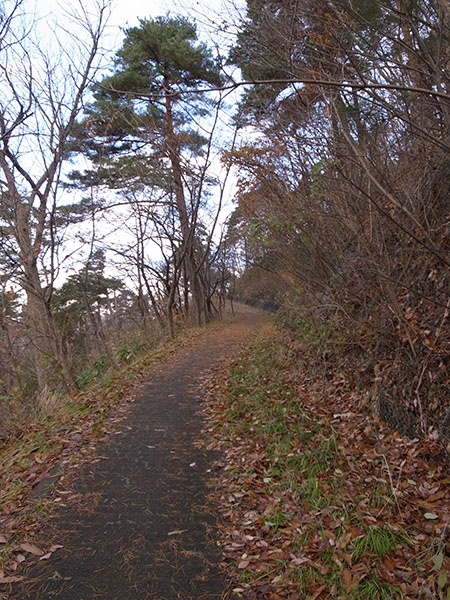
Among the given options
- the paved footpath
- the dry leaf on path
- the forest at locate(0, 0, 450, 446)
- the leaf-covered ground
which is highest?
the forest at locate(0, 0, 450, 446)

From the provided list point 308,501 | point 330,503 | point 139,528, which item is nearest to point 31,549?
point 139,528

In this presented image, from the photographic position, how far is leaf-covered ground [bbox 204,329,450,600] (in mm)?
2369

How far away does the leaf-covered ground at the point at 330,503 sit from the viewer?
2369mm

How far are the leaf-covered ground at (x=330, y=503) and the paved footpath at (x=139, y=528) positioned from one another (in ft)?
0.74

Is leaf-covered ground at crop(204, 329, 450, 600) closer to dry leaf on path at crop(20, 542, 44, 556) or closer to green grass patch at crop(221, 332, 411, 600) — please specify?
green grass patch at crop(221, 332, 411, 600)

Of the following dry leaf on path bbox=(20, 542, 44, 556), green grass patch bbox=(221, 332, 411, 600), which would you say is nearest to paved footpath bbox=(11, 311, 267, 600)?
dry leaf on path bbox=(20, 542, 44, 556)

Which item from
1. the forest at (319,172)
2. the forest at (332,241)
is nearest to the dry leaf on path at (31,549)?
the forest at (332,241)

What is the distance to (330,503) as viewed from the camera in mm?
3053

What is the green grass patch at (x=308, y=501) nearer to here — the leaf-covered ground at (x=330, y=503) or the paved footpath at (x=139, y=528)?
the leaf-covered ground at (x=330, y=503)

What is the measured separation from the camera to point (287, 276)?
30.0 ft

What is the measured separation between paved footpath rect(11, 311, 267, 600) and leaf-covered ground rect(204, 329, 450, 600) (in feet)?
0.74

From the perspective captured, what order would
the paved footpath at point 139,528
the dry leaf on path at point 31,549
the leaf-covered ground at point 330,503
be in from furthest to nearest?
1. the dry leaf on path at point 31,549
2. the paved footpath at point 139,528
3. the leaf-covered ground at point 330,503

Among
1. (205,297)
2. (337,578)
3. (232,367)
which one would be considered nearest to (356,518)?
(337,578)

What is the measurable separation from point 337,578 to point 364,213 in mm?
4100
